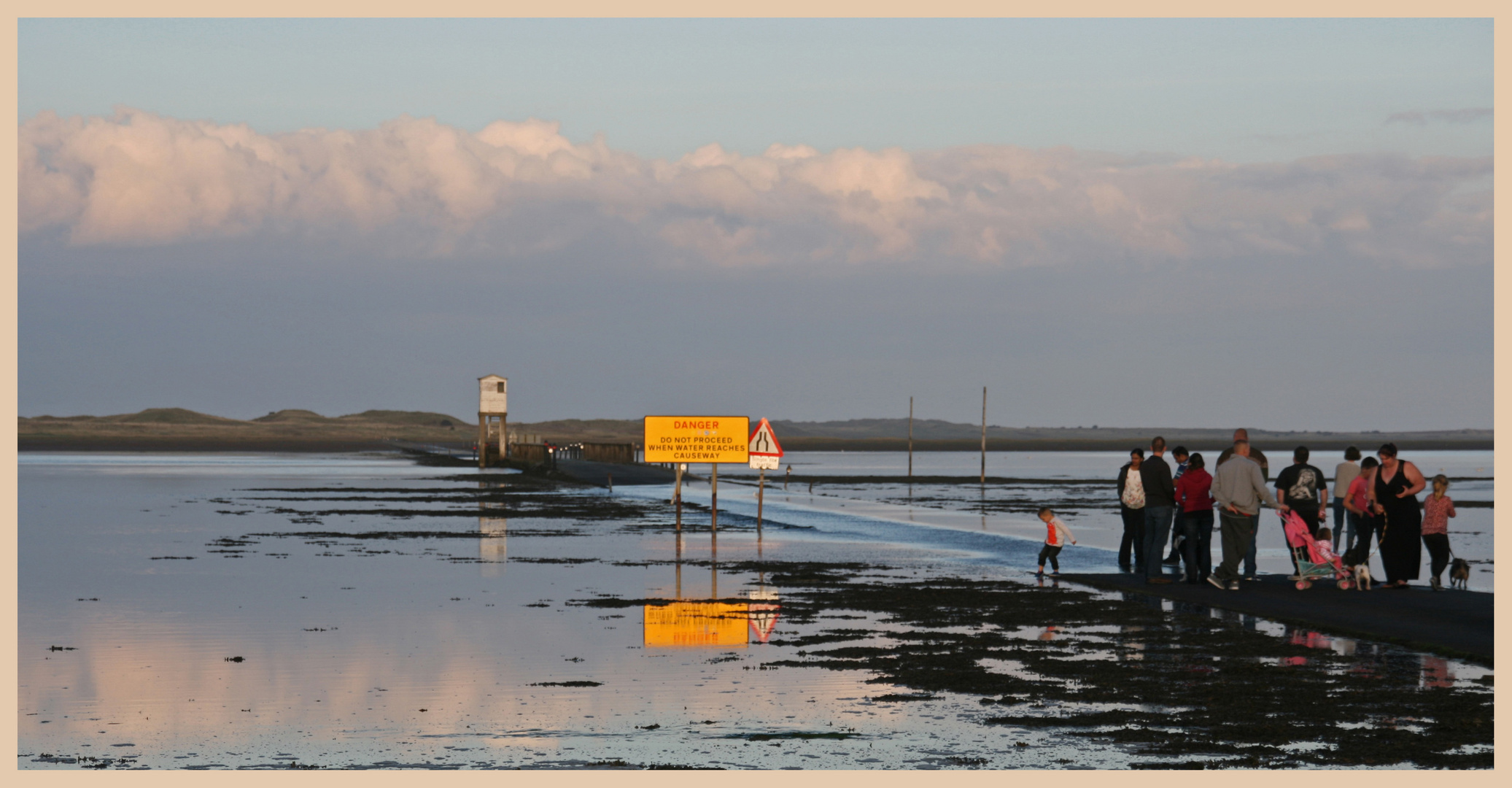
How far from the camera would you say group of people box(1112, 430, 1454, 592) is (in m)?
18.9

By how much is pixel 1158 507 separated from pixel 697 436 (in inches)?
477

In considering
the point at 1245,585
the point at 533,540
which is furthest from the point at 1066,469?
the point at 1245,585

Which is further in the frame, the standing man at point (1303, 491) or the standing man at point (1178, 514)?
the standing man at point (1178, 514)

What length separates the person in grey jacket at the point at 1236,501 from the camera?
1880cm

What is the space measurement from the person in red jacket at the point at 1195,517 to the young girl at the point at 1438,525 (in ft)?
8.41

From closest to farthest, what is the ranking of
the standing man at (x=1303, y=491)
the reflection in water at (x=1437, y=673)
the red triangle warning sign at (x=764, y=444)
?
the reflection in water at (x=1437, y=673) → the standing man at (x=1303, y=491) → the red triangle warning sign at (x=764, y=444)

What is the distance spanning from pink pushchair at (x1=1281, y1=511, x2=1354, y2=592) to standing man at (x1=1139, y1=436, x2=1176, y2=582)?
143cm

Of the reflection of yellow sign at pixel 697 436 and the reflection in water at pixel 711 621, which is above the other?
the reflection of yellow sign at pixel 697 436

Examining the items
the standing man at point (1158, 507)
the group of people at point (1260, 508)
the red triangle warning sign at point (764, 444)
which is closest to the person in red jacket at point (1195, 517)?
the group of people at point (1260, 508)

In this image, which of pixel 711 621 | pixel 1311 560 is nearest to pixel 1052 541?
pixel 1311 560

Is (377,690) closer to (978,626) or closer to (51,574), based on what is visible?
(978,626)

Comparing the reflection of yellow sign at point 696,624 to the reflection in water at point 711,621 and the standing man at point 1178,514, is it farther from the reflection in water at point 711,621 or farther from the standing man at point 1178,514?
the standing man at point 1178,514

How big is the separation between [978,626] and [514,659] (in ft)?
16.1

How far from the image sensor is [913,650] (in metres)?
13.9
